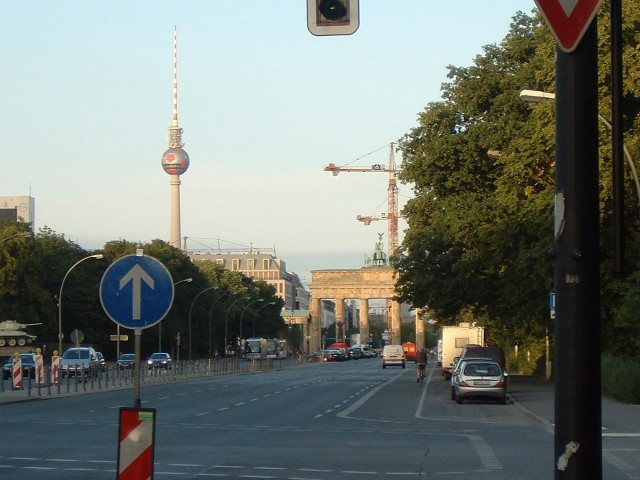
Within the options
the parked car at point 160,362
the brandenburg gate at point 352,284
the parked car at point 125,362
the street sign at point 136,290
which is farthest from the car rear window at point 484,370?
the brandenburg gate at point 352,284

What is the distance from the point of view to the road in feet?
55.1

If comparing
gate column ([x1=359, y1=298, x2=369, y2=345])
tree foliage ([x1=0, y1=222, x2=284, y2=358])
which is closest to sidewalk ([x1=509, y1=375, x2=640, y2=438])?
tree foliage ([x1=0, y1=222, x2=284, y2=358])

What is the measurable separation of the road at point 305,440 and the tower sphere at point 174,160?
413 feet

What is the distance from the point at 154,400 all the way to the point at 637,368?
17.1 metres

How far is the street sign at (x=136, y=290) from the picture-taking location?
970 centimetres

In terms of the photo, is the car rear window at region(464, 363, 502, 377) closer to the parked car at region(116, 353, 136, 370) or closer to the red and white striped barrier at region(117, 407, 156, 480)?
the red and white striped barrier at region(117, 407, 156, 480)

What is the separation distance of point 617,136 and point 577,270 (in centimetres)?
61

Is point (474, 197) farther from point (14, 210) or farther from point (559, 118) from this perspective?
point (14, 210)

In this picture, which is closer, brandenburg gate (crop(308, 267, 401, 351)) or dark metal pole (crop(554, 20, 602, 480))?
dark metal pole (crop(554, 20, 602, 480))

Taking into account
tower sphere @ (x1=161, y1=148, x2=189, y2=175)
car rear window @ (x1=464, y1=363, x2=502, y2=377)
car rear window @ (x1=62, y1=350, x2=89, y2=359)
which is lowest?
car rear window @ (x1=62, y1=350, x2=89, y2=359)

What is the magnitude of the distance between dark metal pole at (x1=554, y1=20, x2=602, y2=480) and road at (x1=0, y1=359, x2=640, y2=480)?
12.0 metres

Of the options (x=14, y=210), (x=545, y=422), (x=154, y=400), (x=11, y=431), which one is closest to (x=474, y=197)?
(x=154, y=400)

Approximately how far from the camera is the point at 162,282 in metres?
9.82

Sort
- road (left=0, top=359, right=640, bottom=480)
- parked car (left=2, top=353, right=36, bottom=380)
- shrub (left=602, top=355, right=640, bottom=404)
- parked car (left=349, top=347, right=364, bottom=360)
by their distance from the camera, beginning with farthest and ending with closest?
parked car (left=349, top=347, right=364, bottom=360) < parked car (left=2, top=353, right=36, bottom=380) < shrub (left=602, top=355, right=640, bottom=404) < road (left=0, top=359, right=640, bottom=480)
